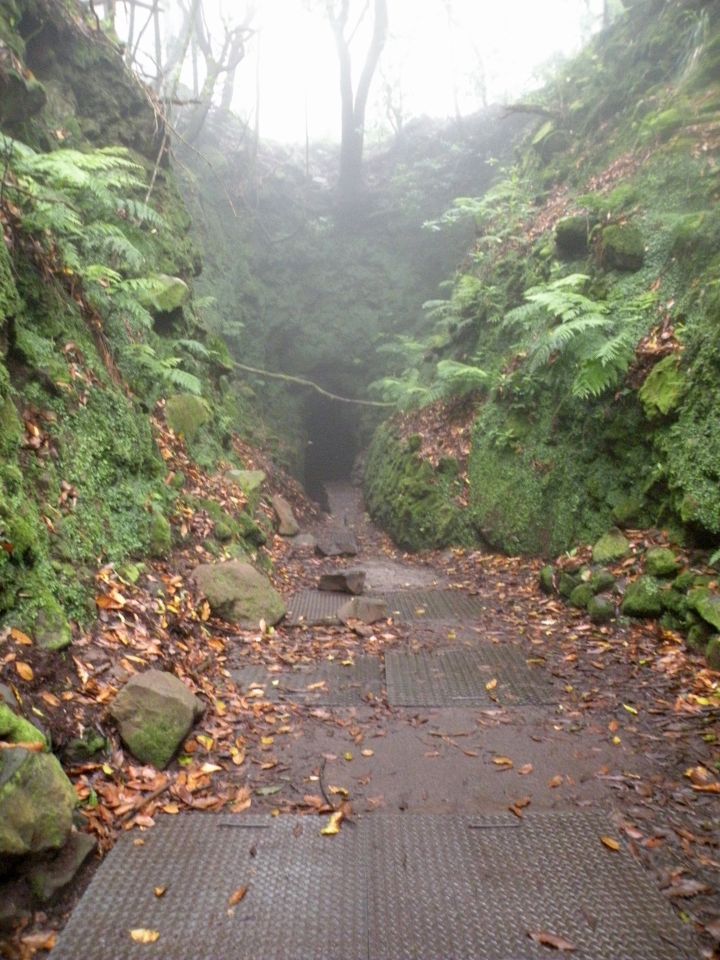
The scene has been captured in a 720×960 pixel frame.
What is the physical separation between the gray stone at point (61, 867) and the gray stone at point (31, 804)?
6 cm

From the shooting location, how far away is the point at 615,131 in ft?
33.0

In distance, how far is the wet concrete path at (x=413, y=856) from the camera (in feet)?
6.84

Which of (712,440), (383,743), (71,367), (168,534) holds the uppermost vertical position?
(71,367)

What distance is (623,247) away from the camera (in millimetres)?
7066

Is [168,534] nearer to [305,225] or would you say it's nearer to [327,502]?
[327,502]

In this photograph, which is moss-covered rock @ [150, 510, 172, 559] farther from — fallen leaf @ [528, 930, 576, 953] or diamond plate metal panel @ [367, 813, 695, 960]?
fallen leaf @ [528, 930, 576, 953]

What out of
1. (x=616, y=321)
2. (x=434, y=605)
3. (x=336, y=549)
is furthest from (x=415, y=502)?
(x=616, y=321)

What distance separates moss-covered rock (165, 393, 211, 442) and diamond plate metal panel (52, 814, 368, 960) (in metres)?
5.31

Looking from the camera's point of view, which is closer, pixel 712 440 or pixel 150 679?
pixel 150 679

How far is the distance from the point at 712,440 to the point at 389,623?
323 cm

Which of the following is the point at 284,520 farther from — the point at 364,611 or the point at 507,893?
the point at 507,893

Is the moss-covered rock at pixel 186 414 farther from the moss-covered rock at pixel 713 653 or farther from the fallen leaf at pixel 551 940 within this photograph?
the fallen leaf at pixel 551 940

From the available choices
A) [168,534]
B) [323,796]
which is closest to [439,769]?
[323,796]

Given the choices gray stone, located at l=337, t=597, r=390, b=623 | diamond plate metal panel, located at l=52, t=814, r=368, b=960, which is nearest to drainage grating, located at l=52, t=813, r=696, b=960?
diamond plate metal panel, located at l=52, t=814, r=368, b=960
